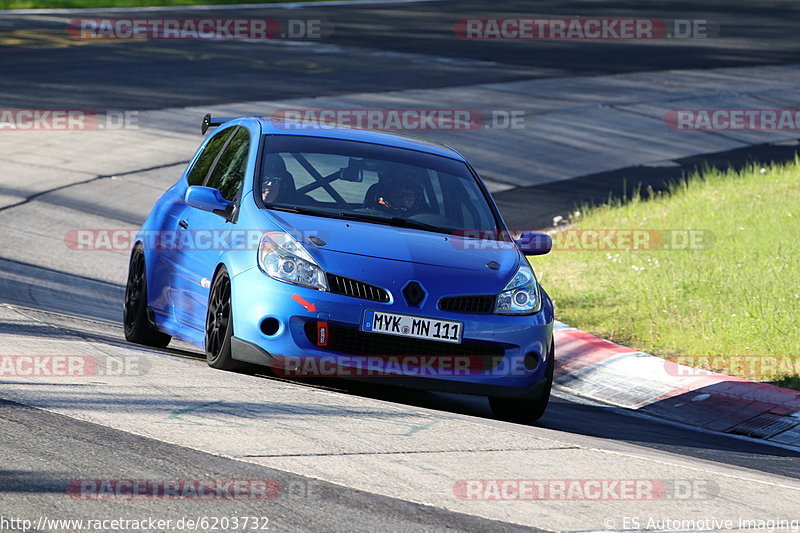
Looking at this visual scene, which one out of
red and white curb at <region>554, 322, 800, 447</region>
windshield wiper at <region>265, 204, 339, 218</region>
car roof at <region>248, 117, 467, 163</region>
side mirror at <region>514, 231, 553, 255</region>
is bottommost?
red and white curb at <region>554, 322, 800, 447</region>

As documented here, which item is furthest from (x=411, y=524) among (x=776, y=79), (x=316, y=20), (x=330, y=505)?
(x=316, y=20)

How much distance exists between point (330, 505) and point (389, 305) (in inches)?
85.8

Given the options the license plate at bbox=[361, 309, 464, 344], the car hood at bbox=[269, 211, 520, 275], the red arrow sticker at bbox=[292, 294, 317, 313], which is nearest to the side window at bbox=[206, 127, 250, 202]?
the car hood at bbox=[269, 211, 520, 275]

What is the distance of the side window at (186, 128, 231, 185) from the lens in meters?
9.05

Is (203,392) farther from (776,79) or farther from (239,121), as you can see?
(776,79)

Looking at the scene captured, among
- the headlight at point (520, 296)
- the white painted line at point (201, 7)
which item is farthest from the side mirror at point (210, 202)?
the white painted line at point (201, 7)

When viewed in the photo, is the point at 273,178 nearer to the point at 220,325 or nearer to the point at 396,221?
the point at 396,221

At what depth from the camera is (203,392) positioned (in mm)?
6512

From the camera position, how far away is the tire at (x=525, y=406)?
7.53m

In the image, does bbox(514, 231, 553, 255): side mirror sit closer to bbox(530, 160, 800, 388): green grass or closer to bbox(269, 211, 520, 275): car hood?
bbox(269, 211, 520, 275): car hood

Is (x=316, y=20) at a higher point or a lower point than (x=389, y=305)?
higher

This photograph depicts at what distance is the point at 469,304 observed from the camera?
7203mm

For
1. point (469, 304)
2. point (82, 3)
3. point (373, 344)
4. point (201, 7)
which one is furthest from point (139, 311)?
point (201, 7)

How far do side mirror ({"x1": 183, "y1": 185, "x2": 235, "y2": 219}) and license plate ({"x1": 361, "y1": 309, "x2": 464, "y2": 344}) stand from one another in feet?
4.64
